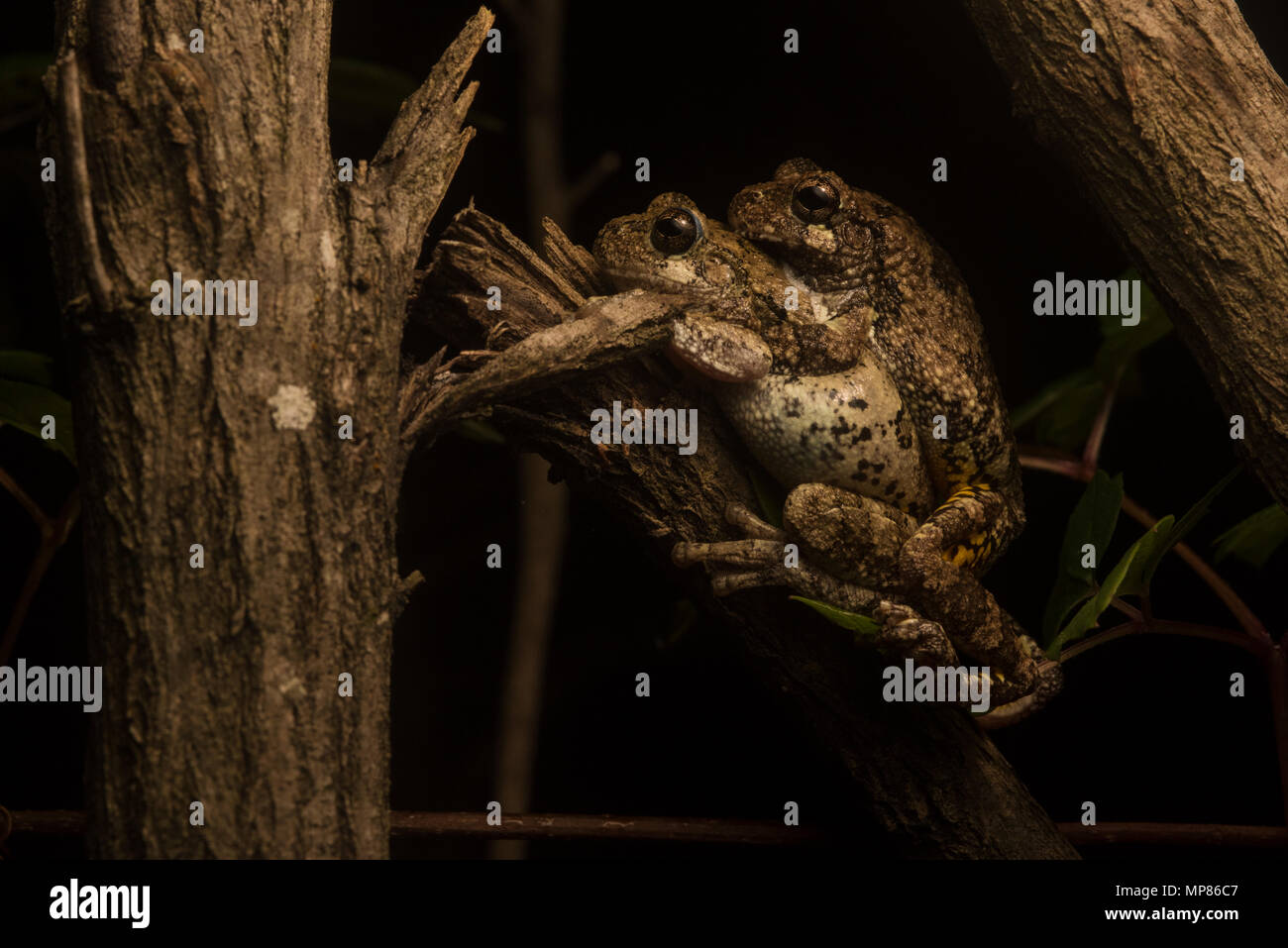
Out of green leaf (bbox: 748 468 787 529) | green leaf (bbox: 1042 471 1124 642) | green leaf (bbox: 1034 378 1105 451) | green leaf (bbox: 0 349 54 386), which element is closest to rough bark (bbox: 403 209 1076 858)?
green leaf (bbox: 748 468 787 529)

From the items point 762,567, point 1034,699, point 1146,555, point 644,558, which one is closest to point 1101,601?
point 1146,555

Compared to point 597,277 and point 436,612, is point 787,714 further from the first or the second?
point 436,612

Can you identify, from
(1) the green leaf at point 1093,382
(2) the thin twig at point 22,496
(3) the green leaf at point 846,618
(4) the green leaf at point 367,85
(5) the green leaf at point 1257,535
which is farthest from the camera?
(4) the green leaf at point 367,85

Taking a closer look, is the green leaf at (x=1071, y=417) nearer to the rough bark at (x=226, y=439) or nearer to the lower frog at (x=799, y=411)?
the lower frog at (x=799, y=411)

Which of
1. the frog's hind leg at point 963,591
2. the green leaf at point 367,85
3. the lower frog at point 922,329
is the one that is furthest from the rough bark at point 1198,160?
the green leaf at point 367,85

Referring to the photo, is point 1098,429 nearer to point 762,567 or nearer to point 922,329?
point 922,329
